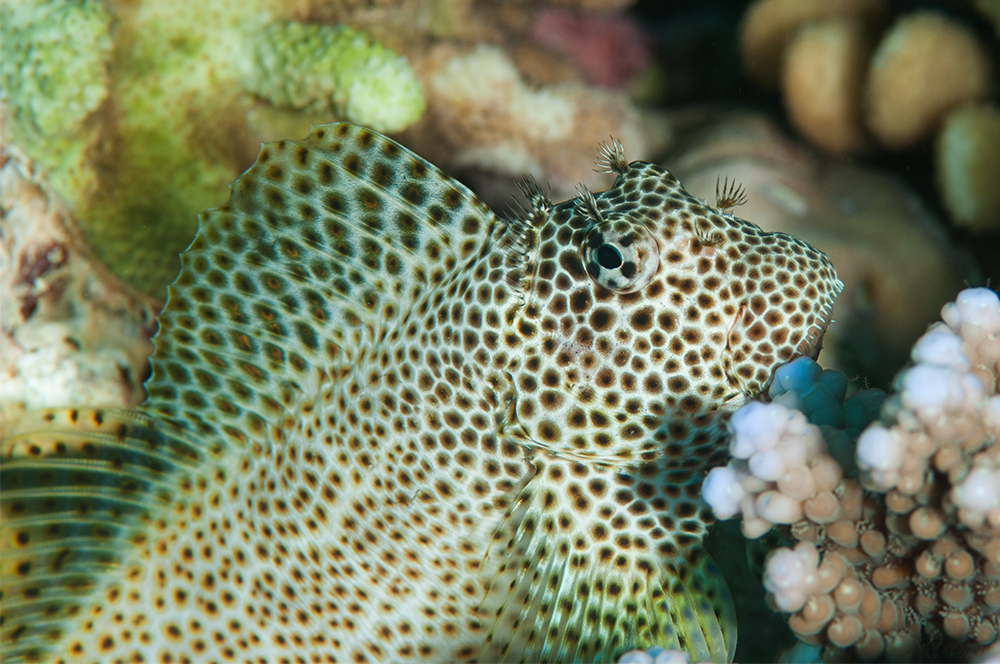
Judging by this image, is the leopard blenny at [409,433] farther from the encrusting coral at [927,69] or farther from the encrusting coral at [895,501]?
the encrusting coral at [927,69]

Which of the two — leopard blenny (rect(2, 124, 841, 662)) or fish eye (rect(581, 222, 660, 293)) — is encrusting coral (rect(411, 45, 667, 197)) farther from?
fish eye (rect(581, 222, 660, 293))

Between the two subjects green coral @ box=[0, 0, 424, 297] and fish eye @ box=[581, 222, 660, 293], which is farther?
green coral @ box=[0, 0, 424, 297]

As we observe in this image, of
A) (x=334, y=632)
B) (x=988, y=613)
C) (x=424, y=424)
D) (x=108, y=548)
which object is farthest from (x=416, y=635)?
(x=988, y=613)

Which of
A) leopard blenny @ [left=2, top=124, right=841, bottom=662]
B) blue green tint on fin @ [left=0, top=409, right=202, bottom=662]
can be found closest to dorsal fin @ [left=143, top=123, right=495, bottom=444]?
leopard blenny @ [left=2, top=124, right=841, bottom=662]

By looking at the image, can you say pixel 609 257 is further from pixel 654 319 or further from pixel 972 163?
pixel 972 163

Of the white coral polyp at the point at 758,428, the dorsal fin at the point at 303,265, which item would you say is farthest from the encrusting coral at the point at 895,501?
the dorsal fin at the point at 303,265

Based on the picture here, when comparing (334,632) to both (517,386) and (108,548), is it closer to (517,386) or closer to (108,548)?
(108,548)
